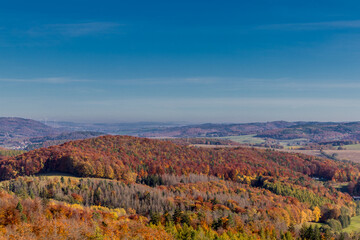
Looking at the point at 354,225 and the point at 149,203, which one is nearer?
the point at 149,203

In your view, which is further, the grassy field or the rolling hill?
the grassy field

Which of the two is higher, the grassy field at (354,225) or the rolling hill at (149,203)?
the rolling hill at (149,203)

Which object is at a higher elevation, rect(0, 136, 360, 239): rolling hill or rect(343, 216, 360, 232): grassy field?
rect(0, 136, 360, 239): rolling hill

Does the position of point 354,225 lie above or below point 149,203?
below

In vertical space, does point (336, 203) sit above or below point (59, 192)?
below

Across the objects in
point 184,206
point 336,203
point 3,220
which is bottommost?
point 336,203

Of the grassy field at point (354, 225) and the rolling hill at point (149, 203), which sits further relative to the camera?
the grassy field at point (354, 225)

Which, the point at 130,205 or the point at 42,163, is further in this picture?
the point at 42,163

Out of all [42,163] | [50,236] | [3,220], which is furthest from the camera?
[42,163]

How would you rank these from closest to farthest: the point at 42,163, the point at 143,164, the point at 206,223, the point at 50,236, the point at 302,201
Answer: the point at 50,236, the point at 206,223, the point at 302,201, the point at 42,163, the point at 143,164

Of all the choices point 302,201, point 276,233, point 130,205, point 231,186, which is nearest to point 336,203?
point 302,201

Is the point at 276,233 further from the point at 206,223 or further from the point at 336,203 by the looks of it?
the point at 336,203
